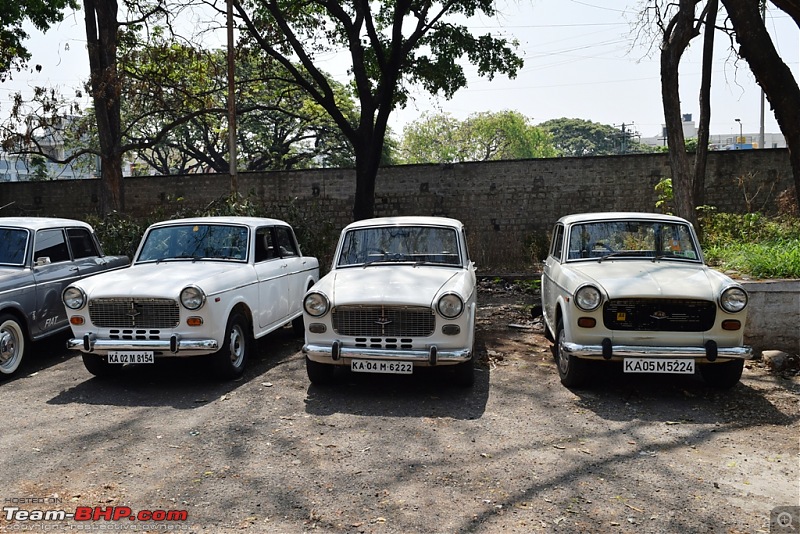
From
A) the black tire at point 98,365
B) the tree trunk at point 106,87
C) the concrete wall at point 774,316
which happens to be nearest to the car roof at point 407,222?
the black tire at point 98,365

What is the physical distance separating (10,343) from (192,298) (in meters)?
2.40

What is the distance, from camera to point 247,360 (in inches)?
279

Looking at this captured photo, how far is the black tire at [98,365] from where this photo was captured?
263 inches

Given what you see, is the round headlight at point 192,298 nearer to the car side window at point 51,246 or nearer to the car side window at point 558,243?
the car side window at point 51,246

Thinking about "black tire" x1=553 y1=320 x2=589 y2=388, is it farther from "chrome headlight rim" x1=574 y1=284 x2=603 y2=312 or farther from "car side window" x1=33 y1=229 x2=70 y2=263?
"car side window" x1=33 y1=229 x2=70 y2=263

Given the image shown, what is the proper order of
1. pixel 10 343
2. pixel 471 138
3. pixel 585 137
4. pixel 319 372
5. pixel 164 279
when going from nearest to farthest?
pixel 319 372
pixel 164 279
pixel 10 343
pixel 471 138
pixel 585 137

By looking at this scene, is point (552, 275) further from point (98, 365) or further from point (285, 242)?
point (98, 365)

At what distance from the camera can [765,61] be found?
27.6ft

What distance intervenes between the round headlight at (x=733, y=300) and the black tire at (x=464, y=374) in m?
2.31

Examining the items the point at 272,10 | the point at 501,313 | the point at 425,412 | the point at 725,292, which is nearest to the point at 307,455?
the point at 425,412

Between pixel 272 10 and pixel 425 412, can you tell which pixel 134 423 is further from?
pixel 272 10

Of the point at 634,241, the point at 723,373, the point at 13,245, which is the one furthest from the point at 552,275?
the point at 13,245

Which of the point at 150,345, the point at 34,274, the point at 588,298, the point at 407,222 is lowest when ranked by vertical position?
the point at 150,345

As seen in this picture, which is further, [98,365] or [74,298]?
[98,365]
